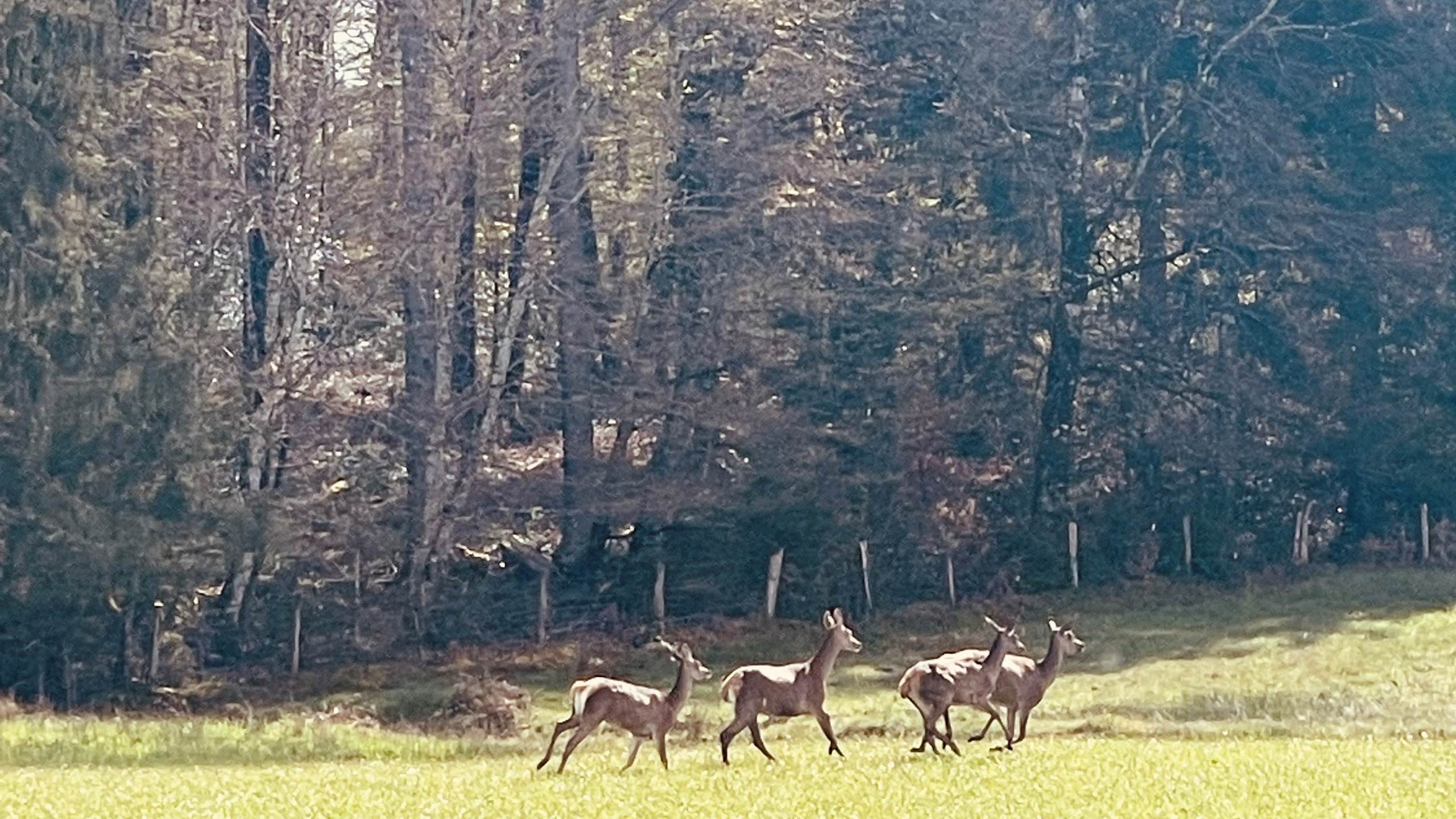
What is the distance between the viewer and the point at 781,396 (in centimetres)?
3925

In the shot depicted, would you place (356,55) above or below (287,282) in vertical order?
above

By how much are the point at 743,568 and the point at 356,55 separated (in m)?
10.7

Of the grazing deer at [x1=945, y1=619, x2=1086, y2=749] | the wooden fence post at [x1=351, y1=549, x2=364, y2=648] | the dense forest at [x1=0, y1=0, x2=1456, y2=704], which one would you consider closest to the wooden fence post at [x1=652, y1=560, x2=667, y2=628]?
the dense forest at [x1=0, y1=0, x2=1456, y2=704]

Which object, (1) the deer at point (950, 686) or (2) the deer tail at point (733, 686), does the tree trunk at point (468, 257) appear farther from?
(2) the deer tail at point (733, 686)

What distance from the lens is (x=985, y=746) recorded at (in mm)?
21078

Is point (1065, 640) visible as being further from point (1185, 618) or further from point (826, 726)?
point (1185, 618)

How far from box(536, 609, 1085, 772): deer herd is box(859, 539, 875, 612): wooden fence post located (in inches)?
719

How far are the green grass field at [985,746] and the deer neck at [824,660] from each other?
0.78 metres

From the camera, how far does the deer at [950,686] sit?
65.8 ft

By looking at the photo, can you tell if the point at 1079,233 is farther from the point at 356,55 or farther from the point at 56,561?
the point at 56,561

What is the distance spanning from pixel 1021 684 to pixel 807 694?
2358 mm

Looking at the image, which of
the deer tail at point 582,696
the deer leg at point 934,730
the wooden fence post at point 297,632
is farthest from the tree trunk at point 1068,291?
the deer tail at point 582,696

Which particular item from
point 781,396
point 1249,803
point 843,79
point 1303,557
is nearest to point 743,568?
point 781,396

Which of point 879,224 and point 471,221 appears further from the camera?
point 879,224
